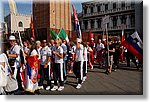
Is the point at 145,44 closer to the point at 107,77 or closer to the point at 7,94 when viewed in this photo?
the point at 107,77

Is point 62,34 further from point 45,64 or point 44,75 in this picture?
point 44,75

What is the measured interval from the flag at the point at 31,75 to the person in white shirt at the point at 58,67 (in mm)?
337

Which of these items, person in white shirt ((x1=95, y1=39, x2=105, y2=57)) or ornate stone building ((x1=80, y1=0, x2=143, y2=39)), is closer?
ornate stone building ((x1=80, y1=0, x2=143, y2=39))

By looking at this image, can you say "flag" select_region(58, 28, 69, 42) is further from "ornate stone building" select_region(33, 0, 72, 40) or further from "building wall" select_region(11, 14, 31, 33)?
"building wall" select_region(11, 14, 31, 33)

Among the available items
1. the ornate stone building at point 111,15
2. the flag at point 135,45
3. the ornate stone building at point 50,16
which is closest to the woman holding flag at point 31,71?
the ornate stone building at point 50,16

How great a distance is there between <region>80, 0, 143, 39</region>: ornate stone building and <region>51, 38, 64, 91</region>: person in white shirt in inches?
26.6

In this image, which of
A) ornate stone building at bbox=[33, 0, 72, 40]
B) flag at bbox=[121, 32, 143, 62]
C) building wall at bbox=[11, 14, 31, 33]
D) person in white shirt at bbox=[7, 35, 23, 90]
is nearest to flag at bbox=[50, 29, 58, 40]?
ornate stone building at bbox=[33, 0, 72, 40]

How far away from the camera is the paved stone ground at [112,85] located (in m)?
4.08

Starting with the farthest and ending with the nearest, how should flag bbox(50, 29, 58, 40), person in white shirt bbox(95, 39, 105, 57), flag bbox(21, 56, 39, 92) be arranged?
person in white shirt bbox(95, 39, 105, 57) → flag bbox(50, 29, 58, 40) → flag bbox(21, 56, 39, 92)

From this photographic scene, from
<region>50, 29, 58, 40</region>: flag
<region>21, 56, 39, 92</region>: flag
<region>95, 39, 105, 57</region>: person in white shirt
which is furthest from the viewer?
<region>95, 39, 105, 57</region>: person in white shirt

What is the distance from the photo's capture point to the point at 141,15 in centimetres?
405

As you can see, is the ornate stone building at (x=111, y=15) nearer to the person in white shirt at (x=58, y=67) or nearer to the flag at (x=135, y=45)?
the flag at (x=135, y=45)

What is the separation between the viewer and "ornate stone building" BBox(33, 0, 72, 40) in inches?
178

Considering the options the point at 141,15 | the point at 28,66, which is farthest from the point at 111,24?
the point at 28,66
